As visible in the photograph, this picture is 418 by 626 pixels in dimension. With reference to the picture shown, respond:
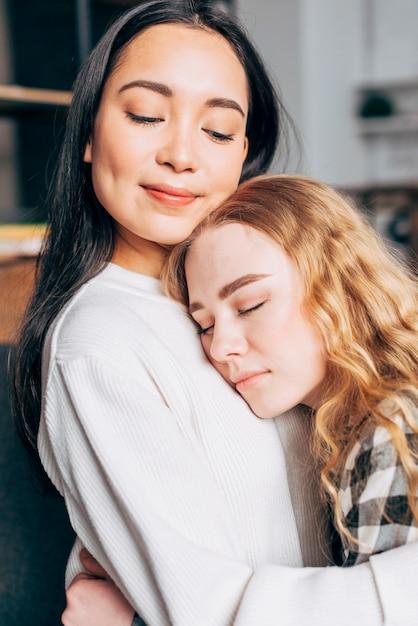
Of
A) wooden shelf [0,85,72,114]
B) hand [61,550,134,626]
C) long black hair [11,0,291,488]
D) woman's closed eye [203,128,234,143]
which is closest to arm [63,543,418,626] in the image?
hand [61,550,134,626]

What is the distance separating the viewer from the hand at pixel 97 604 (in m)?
1.04

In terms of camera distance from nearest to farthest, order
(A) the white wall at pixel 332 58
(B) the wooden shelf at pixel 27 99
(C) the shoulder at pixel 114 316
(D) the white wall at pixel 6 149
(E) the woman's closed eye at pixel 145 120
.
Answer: (C) the shoulder at pixel 114 316 < (E) the woman's closed eye at pixel 145 120 < (B) the wooden shelf at pixel 27 99 < (D) the white wall at pixel 6 149 < (A) the white wall at pixel 332 58

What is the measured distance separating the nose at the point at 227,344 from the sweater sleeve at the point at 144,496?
0.41ft

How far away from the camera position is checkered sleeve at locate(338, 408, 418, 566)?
0.93 metres

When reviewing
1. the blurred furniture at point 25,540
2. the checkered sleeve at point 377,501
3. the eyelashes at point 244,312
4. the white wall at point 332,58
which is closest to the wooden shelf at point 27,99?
the white wall at point 332,58

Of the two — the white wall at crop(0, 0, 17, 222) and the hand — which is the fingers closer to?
the hand

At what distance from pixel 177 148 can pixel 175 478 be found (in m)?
0.45

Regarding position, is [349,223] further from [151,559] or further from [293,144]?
[293,144]

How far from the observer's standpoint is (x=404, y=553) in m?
0.90

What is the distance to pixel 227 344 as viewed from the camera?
41.9 inches

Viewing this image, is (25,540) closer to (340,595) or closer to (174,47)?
(340,595)

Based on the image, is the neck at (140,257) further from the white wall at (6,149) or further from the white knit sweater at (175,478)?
the white wall at (6,149)

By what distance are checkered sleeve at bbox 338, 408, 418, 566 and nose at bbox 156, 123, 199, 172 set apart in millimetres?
436

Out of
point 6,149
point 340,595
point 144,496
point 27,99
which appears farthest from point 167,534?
point 6,149
